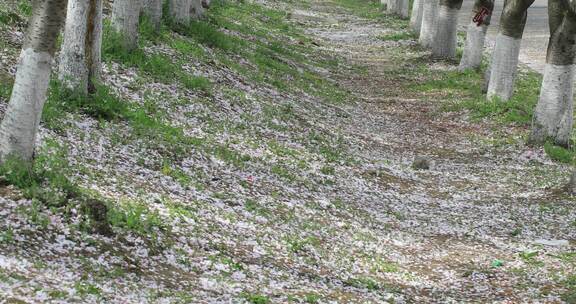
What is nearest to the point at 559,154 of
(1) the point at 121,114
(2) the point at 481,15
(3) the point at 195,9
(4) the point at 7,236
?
(2) the point at 481,15

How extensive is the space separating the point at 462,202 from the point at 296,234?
16.8ft

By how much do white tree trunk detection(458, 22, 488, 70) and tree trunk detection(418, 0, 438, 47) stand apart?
184 inches

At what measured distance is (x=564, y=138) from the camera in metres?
A: 18.9

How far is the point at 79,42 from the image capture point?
12.5 metres

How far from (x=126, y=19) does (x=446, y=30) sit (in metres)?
18.3

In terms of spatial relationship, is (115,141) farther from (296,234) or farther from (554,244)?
(554,244)

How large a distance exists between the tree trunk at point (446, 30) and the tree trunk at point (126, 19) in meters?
17.3

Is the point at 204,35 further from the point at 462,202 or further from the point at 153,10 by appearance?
the point at 462,202

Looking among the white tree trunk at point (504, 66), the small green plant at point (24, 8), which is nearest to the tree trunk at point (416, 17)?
the white tree trunk at point (504, 66)

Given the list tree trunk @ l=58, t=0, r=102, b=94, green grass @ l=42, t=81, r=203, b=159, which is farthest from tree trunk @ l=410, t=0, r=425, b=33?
tree trunk @ l=58, t=0, r=102, b=94

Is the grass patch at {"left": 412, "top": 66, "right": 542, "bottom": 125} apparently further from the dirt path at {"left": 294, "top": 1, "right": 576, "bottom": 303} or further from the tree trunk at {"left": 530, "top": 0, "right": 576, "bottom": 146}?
the tree trunk at {"left": 530, "top": 0, "right": 576, "bottom": 146}

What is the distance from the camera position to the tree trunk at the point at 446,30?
3024 centimetres

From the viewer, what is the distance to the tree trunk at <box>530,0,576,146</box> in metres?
17.8

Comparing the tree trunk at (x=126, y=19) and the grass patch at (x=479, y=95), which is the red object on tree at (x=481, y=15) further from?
the tree trunk at (x=126, y=19)
